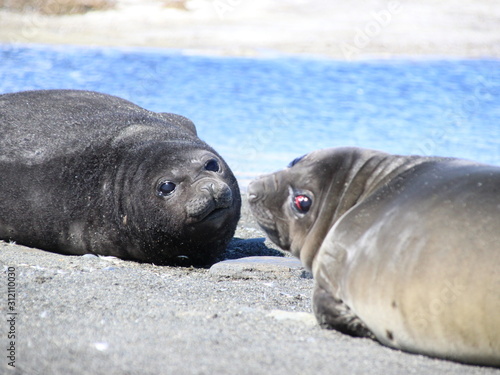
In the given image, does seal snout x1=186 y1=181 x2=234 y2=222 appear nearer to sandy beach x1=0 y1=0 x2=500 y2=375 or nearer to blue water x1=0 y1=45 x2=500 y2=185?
sandy beach x1=0 y1=0 x2=500 y2=375

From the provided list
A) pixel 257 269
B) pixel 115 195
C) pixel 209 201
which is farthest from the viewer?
pixel 115 195

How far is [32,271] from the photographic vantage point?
4.55 meters

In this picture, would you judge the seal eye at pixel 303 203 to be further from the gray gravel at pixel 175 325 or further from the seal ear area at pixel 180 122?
the seal ear area at pixel 180 122

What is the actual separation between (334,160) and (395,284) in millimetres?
925

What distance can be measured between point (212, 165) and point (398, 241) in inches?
106

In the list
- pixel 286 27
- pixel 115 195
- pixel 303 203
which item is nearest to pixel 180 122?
pixel 115 195

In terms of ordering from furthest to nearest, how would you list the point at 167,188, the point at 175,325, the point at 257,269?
the point at 167,188 < the point at 257,269 < the point at 175,325

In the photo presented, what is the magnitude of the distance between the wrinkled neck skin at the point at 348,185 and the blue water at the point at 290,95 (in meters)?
5.06

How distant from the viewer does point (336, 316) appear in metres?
3.58

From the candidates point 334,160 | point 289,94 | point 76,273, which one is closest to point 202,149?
point 76,273

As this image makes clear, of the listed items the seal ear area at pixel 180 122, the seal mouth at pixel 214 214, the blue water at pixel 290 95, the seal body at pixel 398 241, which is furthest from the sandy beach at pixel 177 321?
the blue water at pixel 290 95

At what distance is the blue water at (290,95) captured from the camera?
1113 cm

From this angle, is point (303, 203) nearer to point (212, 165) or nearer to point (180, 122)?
point (212, 165)

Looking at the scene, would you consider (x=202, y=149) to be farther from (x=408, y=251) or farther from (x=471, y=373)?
(x=471, y=373)
